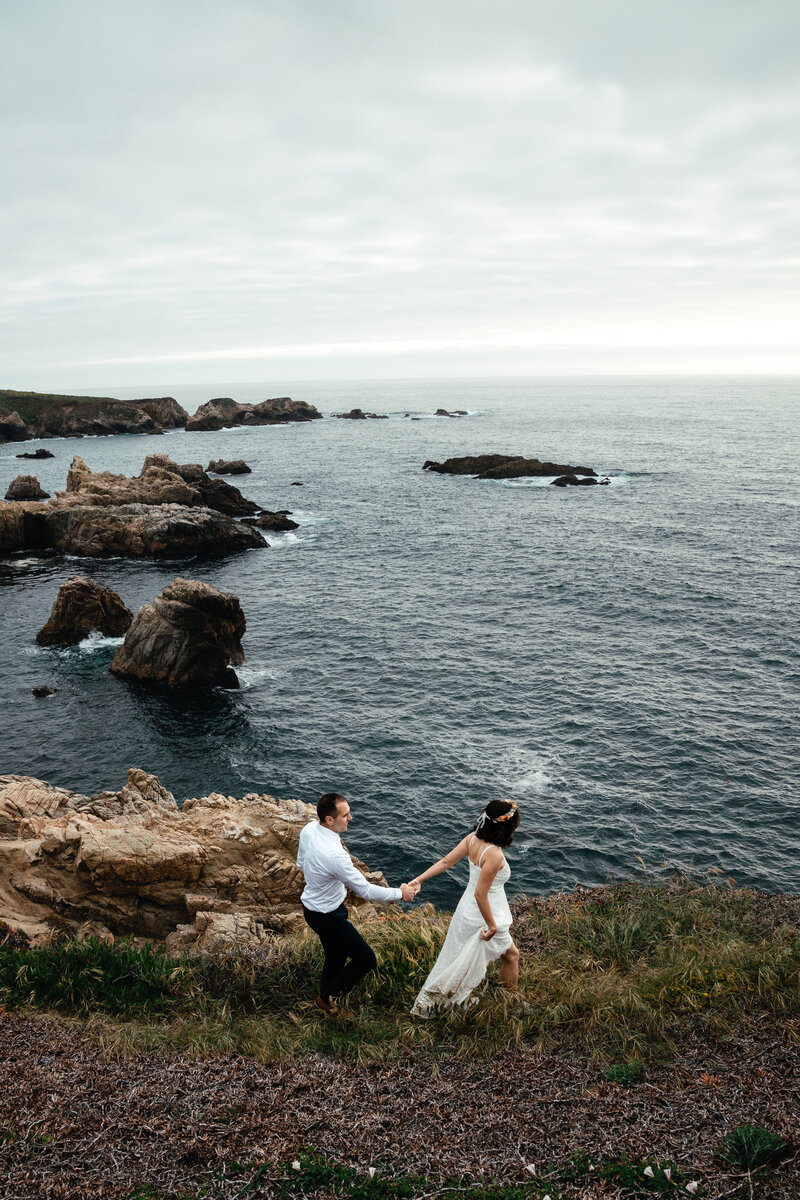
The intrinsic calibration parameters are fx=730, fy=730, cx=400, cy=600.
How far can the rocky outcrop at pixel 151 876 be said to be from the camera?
12289mm

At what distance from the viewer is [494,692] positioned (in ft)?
105

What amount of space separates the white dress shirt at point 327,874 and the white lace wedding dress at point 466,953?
2.85 ft

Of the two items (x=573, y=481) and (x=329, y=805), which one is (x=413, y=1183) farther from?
(x=573, y=481)

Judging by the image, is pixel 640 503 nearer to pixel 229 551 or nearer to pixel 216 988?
pixel 229 551

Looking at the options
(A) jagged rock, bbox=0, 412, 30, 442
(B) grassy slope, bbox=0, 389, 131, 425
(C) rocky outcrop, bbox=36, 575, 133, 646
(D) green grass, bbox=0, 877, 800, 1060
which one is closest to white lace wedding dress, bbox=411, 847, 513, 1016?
(D) green grass, bbox=0, 877, 800, 1060

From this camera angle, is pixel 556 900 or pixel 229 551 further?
pixel 229 551

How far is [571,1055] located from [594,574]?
1702 inches

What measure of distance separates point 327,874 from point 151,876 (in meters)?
6.86

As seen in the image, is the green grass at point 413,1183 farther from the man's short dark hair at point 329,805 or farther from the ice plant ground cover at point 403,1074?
the man's short dark hair at point 329,805

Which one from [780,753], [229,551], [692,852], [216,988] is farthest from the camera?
[229,551]

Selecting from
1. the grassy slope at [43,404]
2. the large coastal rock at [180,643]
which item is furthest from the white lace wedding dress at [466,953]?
the grassy slope at [43,404]

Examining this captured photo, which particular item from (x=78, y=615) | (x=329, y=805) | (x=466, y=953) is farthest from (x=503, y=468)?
(x=329, y=805)

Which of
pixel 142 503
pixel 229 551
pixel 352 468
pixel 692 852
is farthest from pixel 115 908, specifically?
pixel 352 468

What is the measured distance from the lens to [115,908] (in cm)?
1316
